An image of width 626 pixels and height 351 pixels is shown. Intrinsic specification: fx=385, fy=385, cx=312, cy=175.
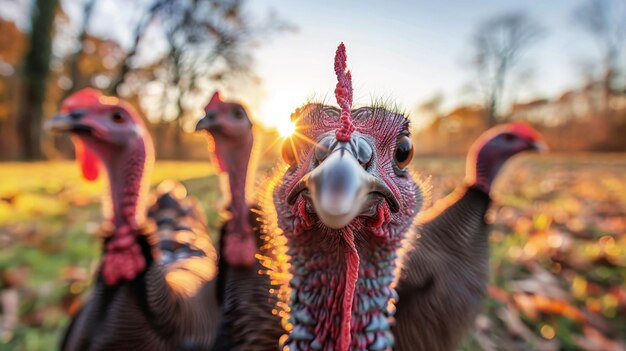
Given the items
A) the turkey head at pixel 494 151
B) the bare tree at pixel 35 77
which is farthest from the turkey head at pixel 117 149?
the bare tree at pixel 35 77

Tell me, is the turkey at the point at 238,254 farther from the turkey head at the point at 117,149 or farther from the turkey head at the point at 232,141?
the turkey head at the point at 117,149

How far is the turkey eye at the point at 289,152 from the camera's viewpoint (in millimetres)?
926

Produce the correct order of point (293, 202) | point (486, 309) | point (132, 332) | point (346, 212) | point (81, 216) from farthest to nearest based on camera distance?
point (81, 216) < point (486, 309) < point (132, 332) < point (293, 202) < point (346, 212)

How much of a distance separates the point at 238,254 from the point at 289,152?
1.04 meters

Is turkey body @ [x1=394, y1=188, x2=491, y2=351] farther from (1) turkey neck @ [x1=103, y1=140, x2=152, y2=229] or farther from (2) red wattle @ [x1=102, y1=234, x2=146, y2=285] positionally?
(1) turkey neck @ [x1=103, y1=140, x2=152, y2=229]

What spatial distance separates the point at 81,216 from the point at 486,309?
4.32 meters

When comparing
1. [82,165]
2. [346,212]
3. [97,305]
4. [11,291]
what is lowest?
[11,291]

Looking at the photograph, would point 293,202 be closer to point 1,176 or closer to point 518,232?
point 518,232

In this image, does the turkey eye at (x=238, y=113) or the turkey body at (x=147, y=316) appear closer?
the turkey body at (x=147, y=316)

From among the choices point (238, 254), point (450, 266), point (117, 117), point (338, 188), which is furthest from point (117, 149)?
point (450, 266)

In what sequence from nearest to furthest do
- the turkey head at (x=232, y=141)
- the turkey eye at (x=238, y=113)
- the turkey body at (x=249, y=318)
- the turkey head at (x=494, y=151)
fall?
the turkey body at (x=249, y=318) → the turkey head at (x=232, y=141) → the turkey eye at (x=238, y=113) → the turkey head at (x=494, y=151)

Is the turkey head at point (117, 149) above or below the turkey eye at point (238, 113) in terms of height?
below

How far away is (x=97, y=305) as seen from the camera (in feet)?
5.21

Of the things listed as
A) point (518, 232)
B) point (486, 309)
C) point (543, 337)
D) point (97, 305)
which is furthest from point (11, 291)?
point (518, 232)
